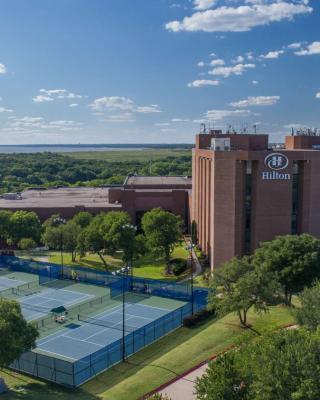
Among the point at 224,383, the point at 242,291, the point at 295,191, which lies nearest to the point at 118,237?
the point at 295,191

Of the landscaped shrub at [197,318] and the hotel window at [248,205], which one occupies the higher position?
the hotel window at [248,205]

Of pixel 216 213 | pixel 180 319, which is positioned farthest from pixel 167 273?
pixel 180 319

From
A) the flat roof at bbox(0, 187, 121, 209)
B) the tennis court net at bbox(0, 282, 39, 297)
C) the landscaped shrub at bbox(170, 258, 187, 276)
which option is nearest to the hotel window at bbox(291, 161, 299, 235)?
the landscaped shrub at bbox(170, 258, 187, 276)

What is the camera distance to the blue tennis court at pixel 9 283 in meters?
56.6

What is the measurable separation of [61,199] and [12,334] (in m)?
67.0

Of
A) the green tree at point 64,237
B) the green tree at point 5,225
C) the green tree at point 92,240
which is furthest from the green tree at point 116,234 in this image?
the green tree at point 5,225

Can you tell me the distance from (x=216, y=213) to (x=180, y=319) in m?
18.9

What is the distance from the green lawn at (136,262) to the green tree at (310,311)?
2770cm

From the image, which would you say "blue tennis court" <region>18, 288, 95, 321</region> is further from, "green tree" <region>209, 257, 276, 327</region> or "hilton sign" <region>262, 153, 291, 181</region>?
"hilton sign" <region>262, 153, 291, 181</region>

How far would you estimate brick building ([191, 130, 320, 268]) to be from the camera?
56.5 meters

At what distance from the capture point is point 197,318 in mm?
42344

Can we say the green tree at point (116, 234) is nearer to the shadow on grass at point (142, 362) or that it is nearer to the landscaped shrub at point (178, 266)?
the landscaped shrub at point (178, 266)

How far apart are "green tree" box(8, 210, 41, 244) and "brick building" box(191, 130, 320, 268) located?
3052cm

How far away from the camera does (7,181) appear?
17638 centimetres
